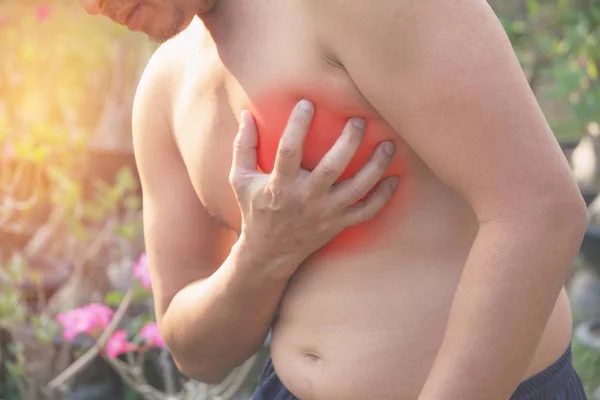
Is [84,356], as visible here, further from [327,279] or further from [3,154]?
[327,279]

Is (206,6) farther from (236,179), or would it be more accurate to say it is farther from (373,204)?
(373,204)

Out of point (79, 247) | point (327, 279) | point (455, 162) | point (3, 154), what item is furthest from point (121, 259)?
point (455, 162)

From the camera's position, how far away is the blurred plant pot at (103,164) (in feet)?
16.4

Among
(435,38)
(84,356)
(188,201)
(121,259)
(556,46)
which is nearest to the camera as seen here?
(435,38)

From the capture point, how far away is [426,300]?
1.17 m

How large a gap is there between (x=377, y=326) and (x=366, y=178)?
217mm

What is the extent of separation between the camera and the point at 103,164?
199 inches

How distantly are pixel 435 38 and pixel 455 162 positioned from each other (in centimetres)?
15

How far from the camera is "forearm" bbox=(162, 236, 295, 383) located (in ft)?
4.27

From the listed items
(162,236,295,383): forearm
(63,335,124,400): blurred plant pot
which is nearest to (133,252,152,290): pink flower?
(63,335,124,400): blurred plant pot

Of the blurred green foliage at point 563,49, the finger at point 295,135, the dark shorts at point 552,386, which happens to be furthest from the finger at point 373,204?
the blurred green foliage at point 563,49

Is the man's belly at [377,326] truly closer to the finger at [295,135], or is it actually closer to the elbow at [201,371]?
the finger at [295,135]

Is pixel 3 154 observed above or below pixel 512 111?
below

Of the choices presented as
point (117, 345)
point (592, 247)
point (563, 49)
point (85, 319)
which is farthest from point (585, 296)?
point (85, 319)
